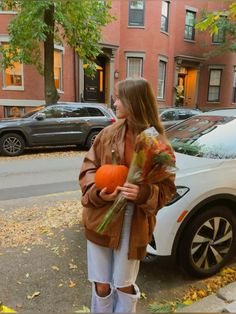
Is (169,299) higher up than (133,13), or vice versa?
(133,13)

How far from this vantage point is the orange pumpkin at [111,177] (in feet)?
6.28

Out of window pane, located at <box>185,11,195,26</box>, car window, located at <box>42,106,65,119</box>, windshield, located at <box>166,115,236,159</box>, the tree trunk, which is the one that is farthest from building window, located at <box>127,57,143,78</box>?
windshield, located at <box>166,115,236,159</box>

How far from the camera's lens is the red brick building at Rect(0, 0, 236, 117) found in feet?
50.8

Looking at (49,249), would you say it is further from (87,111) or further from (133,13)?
(133,13)

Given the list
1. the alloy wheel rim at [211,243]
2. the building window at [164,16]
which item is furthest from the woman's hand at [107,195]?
the building window at [164,16]

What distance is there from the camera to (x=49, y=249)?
3744mm

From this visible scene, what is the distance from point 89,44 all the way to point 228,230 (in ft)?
35.2

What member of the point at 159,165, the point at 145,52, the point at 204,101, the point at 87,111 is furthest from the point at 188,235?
the point at 204,101

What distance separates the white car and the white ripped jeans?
856 mm

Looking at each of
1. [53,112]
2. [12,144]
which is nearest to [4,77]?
[53,112]

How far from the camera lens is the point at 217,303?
2.81m

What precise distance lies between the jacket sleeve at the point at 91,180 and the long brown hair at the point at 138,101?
0.93 feet

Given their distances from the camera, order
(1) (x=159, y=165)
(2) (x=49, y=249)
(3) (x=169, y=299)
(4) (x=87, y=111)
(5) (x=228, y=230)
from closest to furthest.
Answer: (1) (x=159, y=165) < (3) (x=169, y=299) < (5) (x=228, y=230) < (2) (x=49, y=249) < (4) (x=87, y=111)

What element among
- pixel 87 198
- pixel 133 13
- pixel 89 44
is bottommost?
pixel 87 198
